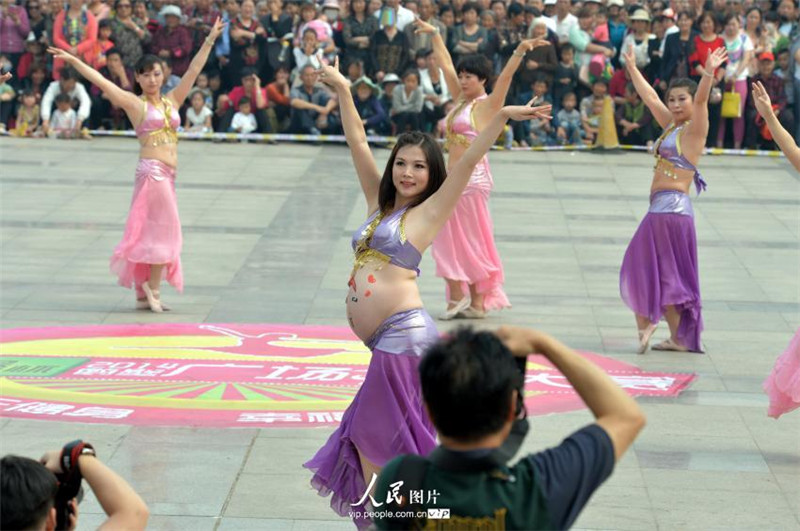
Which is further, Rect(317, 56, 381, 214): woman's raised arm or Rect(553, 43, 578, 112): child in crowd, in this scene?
Rect(553, 43, 578, 112): child in crowd

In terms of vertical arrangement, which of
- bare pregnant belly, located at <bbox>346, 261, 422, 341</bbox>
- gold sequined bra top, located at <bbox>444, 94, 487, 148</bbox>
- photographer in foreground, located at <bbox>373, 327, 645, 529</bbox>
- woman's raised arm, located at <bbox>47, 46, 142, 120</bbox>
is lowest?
gold sequined bra top, located at <bbox>444, 94, 487, 148</bbox>

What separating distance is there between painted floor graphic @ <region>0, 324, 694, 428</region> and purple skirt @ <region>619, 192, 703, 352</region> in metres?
0.61

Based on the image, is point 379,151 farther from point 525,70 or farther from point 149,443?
point 149,443

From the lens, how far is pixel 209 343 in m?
9.11

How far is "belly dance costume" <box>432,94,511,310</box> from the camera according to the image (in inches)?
397

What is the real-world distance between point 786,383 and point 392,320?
263 cm

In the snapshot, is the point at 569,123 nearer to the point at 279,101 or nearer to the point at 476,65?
the point at 279,101

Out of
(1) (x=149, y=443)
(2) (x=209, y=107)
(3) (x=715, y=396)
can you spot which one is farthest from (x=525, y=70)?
(1) (x=149, y=443)

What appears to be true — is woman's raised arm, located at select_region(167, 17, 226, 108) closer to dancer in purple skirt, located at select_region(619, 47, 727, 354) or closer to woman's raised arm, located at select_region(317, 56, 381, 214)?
dancer in purple skirt, located at select_region(619, 47, 727, 354)

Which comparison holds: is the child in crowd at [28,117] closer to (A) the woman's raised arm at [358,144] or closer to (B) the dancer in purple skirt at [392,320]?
(A) the woman's raised arm at [358,144]

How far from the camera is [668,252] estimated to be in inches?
360

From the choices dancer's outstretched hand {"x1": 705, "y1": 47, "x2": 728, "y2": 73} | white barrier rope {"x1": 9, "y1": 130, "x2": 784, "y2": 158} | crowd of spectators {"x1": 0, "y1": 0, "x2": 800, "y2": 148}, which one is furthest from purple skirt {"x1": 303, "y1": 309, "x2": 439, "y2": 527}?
white barrier rope {"x1": 9, "y1": 130, "x2": 784, "y2": 158}

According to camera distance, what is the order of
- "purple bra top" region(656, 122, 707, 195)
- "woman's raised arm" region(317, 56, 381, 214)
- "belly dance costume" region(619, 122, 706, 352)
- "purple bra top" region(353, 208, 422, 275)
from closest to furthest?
1. "purple bra top" region(353, 208, 422, 275)
2. "woman's raised arm" region(317, 56, 381, 214)
3. "purple bra top" region(656, 122, 707, 195)
4. "belly dance costume" region(619, 122, 706, 352)

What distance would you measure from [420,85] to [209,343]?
33.6ft
